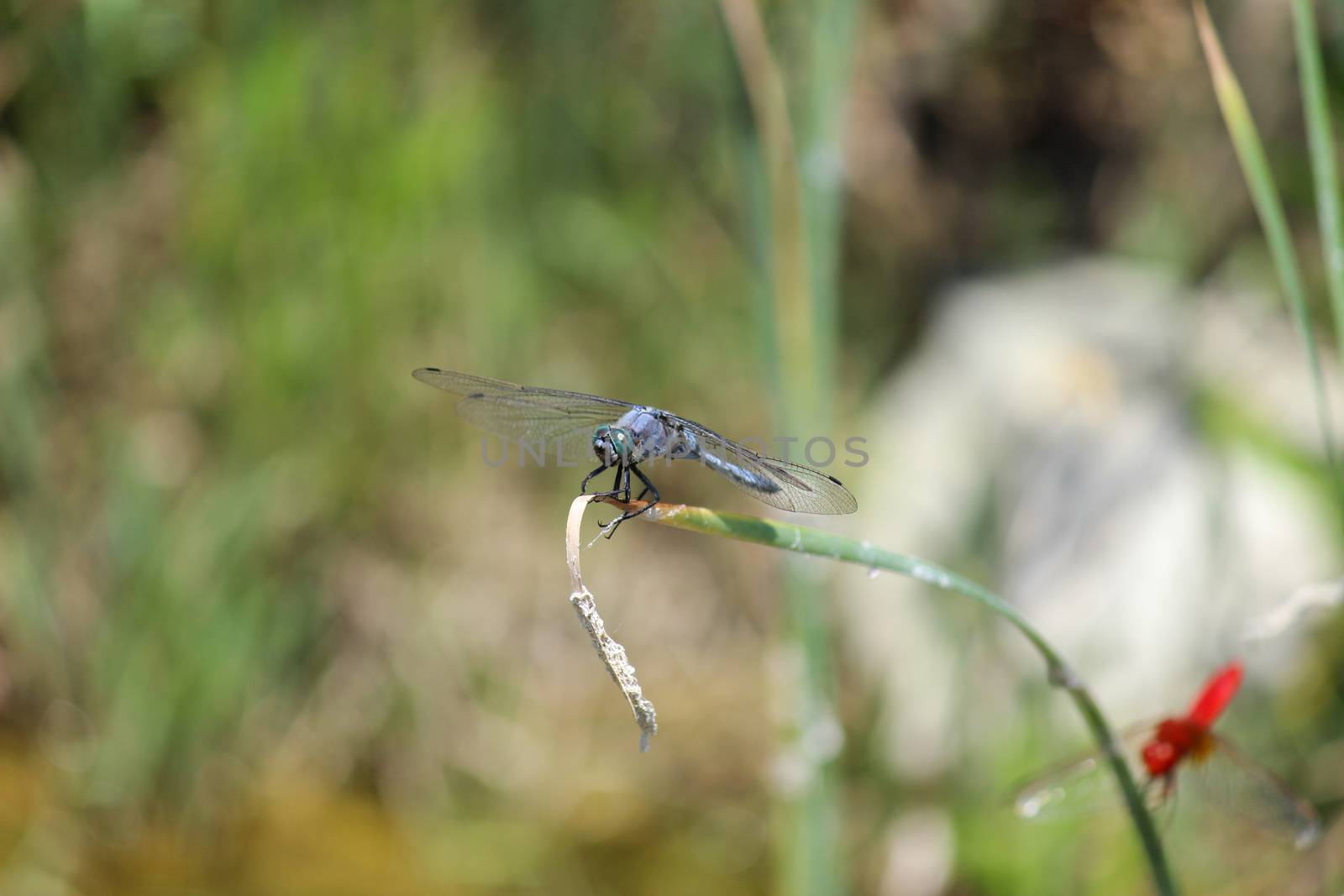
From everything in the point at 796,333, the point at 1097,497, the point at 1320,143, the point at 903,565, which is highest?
the point at 1320,143

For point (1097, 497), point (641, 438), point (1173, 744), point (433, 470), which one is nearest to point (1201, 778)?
point (1173, 744)

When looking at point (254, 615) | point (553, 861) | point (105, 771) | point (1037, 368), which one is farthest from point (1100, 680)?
point (105, 771)

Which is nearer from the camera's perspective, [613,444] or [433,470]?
[613,444]

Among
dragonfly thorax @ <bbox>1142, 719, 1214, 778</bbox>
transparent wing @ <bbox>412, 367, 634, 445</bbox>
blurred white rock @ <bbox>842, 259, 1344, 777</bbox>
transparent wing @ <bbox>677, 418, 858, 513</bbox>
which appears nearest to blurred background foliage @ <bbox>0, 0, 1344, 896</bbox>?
blurred white rock @ <bbox>842, 259, 1344, 777</bbox>

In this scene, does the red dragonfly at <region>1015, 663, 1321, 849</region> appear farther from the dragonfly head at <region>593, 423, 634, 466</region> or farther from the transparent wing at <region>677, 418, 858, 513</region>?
the dragonfly head at <region>593, 423, 634, 466</region>

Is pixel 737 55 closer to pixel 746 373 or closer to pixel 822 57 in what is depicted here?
pixel 822 57

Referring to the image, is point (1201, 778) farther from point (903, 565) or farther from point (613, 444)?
point (613, 444)
